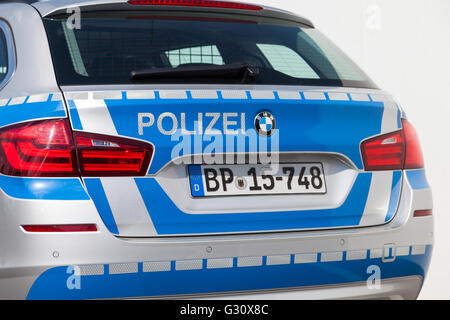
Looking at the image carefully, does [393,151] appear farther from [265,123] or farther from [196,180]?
[196,180]

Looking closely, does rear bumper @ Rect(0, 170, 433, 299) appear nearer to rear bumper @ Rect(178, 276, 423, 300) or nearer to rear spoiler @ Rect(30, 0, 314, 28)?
rear bumper @ Rect(178, 276, 423, 300)

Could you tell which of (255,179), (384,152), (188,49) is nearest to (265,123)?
(255,179)

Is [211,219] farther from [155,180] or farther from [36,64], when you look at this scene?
[36,64]

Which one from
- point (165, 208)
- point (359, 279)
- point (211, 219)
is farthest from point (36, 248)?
point (359, 279)

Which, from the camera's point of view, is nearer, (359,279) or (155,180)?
(155,180)

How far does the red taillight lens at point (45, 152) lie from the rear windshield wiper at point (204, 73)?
1.09 ft

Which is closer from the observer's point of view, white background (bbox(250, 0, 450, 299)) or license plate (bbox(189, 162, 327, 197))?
license plate (bbox(189, 162, 327, 197))

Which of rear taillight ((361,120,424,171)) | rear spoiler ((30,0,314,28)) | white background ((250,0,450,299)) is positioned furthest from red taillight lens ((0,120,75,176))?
white background ((250,0,450,299))

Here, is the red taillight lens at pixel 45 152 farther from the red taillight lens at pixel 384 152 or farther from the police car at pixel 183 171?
the red taillight lens at pixel 384 152

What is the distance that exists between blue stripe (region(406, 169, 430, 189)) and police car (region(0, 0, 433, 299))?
0.01 m

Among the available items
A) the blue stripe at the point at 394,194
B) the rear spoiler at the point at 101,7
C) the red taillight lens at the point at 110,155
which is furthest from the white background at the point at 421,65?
the red taillight lens at the point at 110,155

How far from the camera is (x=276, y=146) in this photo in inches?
97.7

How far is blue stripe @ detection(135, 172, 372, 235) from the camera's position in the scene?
7.72 feet
